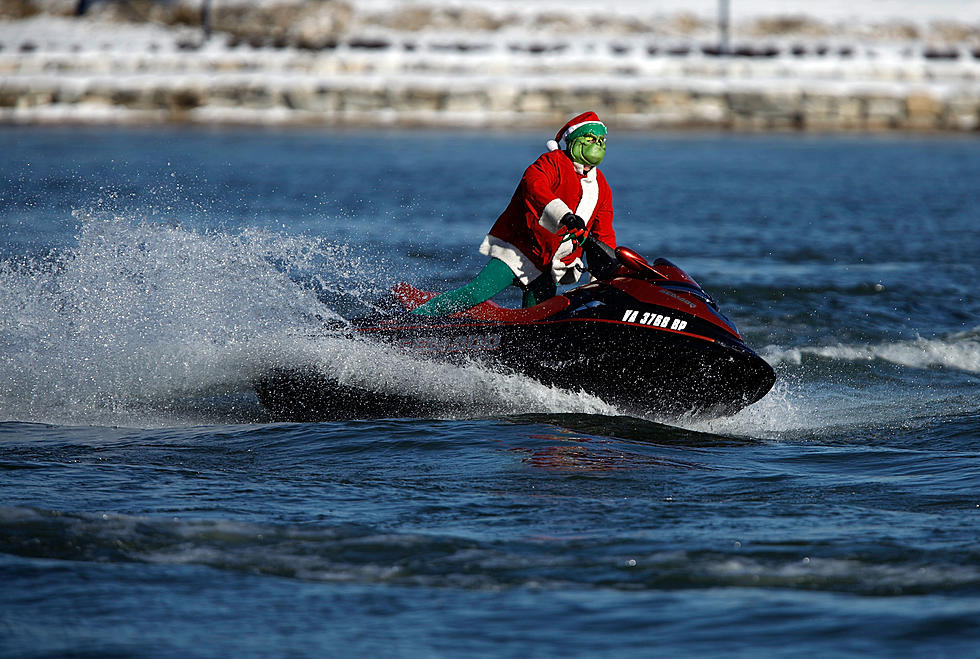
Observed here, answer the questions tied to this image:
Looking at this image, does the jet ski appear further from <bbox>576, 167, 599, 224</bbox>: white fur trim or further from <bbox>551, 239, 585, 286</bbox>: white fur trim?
<bbox>576, 167, 599, 224</bbox>: white fur trim

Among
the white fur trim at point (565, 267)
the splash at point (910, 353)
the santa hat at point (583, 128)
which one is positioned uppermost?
the santa hat at point (583, 128)

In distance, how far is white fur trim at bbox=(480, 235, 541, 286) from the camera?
7668 mm

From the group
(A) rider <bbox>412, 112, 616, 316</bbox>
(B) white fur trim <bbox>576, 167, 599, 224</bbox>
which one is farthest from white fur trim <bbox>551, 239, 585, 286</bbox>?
(B) white fur trim <bbox>576, 167, 599, 224</bbox>

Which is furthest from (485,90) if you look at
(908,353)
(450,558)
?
(450,558)

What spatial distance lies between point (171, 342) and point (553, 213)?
8.64 feet

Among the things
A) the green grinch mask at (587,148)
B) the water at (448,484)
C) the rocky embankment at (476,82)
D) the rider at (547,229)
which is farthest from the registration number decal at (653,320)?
the rocky embankment at (476,82)

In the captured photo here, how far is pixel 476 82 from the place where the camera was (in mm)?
35750

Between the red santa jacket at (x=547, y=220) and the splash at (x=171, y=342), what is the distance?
74 centimetres

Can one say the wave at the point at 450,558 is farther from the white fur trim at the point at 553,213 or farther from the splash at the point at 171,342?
the white fur trim at the point at 553,213

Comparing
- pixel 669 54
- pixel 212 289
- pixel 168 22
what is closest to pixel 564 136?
pixel 212 289

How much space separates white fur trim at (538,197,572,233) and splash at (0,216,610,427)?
3.04 feet

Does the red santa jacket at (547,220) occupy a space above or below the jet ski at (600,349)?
above

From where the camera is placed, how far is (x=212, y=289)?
821cm

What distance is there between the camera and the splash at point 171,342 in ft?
24.5
